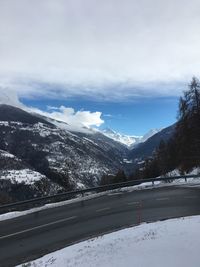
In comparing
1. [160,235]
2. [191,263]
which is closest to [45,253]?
A: [160,235]

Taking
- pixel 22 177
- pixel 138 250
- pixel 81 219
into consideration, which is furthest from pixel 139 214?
pixel 22 177

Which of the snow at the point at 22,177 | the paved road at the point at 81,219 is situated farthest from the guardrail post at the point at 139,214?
the snow at the point at 22,177

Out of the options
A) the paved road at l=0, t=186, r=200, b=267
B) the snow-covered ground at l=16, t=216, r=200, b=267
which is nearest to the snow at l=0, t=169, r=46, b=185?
the paved road at l=0, t=186, r=200, b=267

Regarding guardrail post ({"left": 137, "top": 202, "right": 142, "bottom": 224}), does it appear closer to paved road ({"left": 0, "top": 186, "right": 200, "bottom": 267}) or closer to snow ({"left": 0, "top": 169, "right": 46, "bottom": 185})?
paved road ({"left": 0, "top": 186, "right": 200, "bottom": 267})

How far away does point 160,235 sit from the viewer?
18266mm

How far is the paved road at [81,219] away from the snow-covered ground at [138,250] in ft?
4.27

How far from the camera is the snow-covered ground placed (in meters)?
15.0

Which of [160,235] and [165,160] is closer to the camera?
[160,235]

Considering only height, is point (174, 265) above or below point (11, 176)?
below

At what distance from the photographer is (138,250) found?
53.7ft

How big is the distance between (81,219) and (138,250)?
26.3ft

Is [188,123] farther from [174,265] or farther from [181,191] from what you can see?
[174,265]

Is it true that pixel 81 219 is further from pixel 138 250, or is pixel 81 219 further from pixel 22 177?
pixel 22 177

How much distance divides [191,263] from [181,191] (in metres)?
18.8
